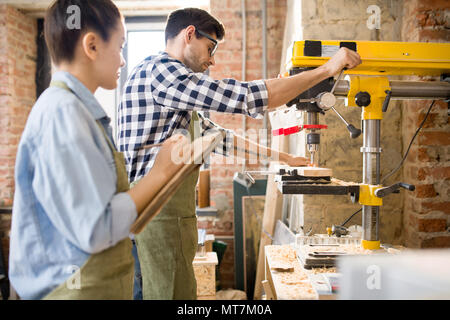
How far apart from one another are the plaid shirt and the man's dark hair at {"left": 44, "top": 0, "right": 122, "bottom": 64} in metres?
0.31

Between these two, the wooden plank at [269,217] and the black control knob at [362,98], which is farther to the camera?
the wooden plank at [269,217]

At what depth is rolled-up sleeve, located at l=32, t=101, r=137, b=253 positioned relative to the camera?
601 mm

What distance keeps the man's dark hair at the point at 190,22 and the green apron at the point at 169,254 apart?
59 centimetres

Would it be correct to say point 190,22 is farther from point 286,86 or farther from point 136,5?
point 136,5

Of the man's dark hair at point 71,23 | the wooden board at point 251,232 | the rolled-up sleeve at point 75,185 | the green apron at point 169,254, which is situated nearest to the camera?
the rolled-up sleeve at point 75,185

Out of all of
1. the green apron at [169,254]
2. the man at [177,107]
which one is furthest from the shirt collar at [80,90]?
the green apron at [169,254]

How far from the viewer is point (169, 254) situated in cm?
110

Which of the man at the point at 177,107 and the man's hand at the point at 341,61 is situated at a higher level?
the man's hand at the point at 341,61

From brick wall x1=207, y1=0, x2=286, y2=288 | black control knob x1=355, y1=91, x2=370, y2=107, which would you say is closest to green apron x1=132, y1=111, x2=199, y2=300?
black control knob x1=355, y1=91, x2=370, y2=107

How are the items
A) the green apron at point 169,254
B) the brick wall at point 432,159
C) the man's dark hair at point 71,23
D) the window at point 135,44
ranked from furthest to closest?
the window at point 135,44 < the brick wall at point 432,159 < the green apron at point 169,254 < the man's dark hair at point 71,23

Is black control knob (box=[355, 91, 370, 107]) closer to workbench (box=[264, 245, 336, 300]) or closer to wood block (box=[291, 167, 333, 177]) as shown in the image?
wood block (box=[291, 167, 333, 177])

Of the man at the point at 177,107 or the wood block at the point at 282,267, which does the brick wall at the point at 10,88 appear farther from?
the wood block at the point at 282,267

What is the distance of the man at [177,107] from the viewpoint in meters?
0.99

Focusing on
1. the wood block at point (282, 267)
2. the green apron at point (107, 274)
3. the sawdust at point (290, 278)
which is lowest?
the sawdust at point (290, 278)
